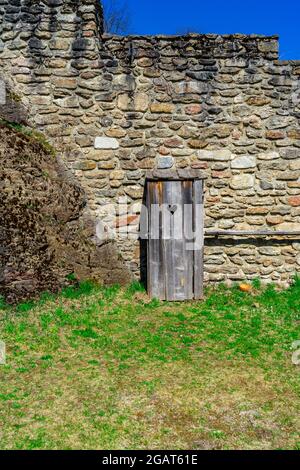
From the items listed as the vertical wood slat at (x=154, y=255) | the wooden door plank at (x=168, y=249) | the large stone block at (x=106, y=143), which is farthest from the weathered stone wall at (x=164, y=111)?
the wooden door plank at (x=168, y=249)

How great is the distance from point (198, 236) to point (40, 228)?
2.19 metres

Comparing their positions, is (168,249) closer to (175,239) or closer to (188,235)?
(175,239)

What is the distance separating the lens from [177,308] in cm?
575

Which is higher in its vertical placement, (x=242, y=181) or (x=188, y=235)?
(x=242, y=181)

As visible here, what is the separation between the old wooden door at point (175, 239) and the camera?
5.93m

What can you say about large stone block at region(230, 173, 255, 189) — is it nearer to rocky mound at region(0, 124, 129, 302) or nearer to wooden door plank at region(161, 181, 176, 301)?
wooden door plank at region(161, 181, 176, 301)

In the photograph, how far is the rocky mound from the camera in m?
5.70

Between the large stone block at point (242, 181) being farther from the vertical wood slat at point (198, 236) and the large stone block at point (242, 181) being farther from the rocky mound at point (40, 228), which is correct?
the rocky mound at point (40, 228)

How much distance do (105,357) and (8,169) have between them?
296cm

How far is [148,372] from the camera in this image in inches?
164

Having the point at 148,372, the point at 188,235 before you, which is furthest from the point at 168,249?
the point at 148,372

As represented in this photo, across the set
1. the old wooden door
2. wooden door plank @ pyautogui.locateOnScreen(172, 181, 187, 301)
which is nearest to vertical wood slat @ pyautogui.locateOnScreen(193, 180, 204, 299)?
the old wooden door

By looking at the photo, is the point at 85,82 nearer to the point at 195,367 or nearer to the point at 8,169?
the point at 8,169
